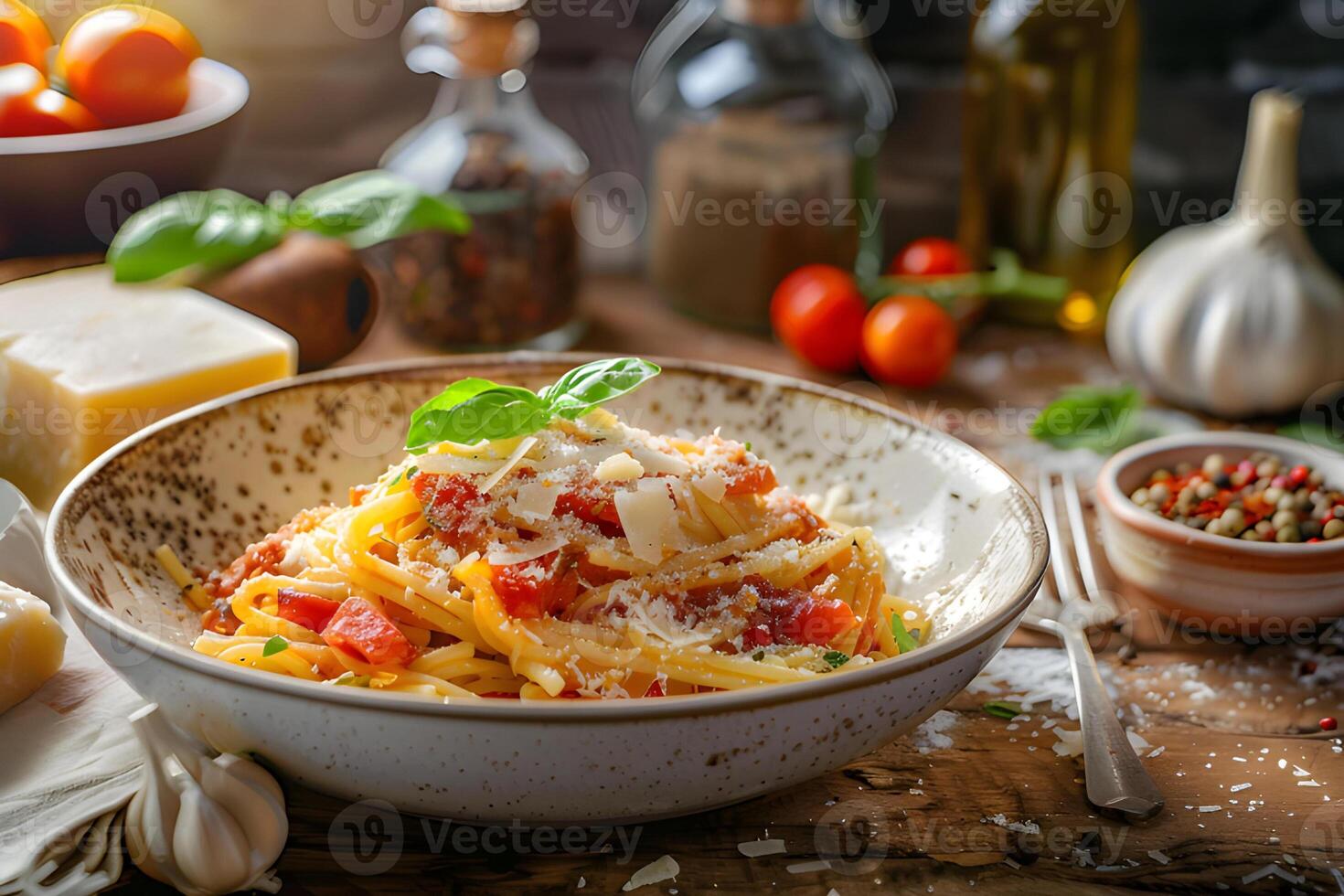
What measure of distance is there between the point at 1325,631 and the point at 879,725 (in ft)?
4.28

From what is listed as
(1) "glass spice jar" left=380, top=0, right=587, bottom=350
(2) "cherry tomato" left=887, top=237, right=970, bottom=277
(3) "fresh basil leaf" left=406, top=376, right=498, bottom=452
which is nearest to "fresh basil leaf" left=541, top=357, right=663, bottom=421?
(3) "fresh basil leaf" left=406, top=376, right=498, bottom=452

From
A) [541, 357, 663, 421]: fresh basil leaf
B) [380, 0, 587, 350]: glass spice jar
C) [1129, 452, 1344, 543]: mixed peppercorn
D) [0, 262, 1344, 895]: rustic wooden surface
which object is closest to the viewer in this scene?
[0, 262, 1344, 895]: rustic wooden surface

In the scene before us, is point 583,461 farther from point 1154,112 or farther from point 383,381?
point 1154,112

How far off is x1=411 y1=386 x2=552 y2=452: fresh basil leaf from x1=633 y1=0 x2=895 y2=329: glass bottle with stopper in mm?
2062

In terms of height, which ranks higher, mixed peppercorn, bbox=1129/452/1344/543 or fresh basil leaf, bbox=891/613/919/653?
fresh basil leaf, bbox=891/613/919/653

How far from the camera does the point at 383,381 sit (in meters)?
2.58

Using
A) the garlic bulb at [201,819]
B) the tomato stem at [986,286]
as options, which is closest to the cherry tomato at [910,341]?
the tomato stem at [986,286]

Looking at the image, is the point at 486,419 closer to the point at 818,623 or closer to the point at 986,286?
the point at 818,623

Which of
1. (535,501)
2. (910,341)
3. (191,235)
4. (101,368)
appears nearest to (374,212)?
(191,235)

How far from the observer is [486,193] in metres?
3.76

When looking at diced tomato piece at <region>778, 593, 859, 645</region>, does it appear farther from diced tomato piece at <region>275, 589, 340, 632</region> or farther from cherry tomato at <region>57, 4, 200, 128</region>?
cherry tomato at <region>57, 4, 200, 128</region>

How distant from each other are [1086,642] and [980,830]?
22.3 inches

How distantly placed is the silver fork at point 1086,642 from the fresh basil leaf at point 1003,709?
107 mm

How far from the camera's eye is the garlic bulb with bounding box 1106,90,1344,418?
348 cm
